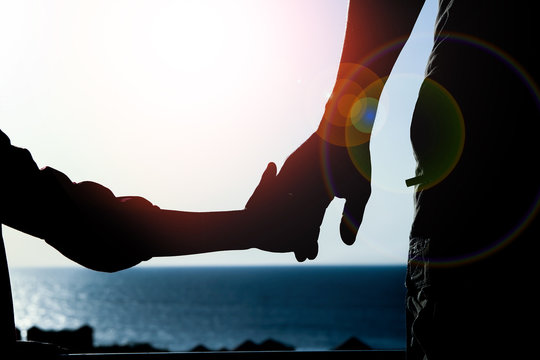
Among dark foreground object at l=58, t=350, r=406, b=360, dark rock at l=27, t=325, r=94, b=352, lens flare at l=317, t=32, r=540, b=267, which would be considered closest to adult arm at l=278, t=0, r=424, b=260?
lens flare at l=317, t=32, r=540, b=267

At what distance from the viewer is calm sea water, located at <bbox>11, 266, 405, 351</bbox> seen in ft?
249

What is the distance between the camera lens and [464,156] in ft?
4.66

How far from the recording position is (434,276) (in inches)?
58.9

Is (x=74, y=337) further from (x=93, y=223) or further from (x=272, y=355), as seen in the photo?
(x=93, y=223)

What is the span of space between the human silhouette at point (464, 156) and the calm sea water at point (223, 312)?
62.1 metres

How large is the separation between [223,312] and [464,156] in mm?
101889

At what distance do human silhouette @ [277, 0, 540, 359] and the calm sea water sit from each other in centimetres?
6212

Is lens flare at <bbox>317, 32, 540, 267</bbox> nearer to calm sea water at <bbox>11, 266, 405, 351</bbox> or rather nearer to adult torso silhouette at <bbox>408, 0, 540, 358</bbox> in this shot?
adult torso silhouette at <bbox>408, 0, 540, 358</bbox>

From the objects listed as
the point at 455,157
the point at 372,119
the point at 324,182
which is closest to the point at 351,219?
the point at 324,182

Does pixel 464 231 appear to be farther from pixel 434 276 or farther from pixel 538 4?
pixel 538 4

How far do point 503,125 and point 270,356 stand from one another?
1288 millimetres

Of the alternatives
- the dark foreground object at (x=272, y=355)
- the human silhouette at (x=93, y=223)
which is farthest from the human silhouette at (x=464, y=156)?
the dark foreground object at (x=272, y=355)

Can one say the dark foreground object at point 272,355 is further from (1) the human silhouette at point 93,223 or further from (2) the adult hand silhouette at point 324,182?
(1) the human silhouette at point 93,223

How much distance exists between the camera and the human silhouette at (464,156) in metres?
1.29
